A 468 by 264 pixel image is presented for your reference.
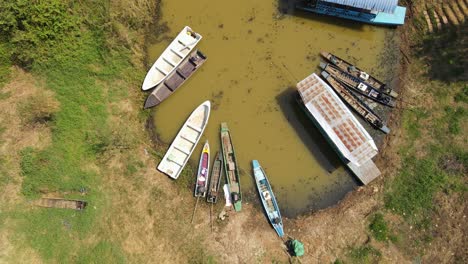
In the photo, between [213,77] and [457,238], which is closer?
[457,238]

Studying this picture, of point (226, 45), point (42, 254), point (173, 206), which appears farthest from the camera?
point (226, 45)

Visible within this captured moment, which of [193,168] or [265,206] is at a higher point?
[193,168]

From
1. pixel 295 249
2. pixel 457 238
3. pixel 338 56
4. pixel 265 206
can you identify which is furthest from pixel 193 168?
pixel 457 238

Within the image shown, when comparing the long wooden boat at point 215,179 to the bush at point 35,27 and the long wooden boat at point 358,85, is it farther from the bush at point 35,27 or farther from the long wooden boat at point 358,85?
the bush at point 35,27

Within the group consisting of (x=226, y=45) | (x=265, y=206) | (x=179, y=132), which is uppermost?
(x=226, y=45)

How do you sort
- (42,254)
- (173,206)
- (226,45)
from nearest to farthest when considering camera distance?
(42,254), (173,206), (226,45)

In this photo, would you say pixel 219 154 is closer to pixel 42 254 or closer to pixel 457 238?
pixel 42 254
